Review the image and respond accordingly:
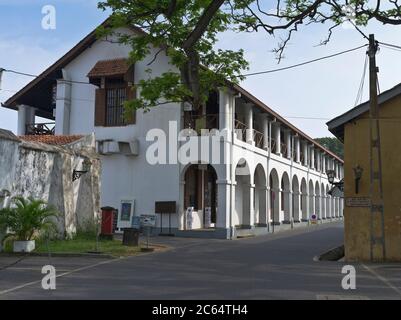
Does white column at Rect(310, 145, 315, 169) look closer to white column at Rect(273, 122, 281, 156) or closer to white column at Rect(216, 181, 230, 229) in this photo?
white column at Rect(273, 122, 281, 156)

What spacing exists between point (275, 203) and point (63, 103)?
14.5 metres

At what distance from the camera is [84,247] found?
56.5 feet

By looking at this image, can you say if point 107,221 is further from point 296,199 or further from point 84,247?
point 296,199

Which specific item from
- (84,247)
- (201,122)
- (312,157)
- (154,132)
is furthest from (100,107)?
(312,157)

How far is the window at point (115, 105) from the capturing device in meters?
26.3

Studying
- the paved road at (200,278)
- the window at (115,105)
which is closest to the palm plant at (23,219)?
the paved road at (200,278)

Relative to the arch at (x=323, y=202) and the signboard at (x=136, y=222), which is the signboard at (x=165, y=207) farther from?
the arch at (x=323, y=202)

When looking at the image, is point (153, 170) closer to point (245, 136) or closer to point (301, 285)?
point (245, 136)

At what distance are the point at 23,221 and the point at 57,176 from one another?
11.7ft

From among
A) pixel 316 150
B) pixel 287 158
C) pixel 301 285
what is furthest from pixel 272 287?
pixel 316 150

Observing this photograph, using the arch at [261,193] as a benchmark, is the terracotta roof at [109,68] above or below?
above

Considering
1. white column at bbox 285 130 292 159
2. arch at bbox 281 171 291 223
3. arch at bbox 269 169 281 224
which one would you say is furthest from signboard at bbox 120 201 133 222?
white column at bbox 285 130 292 159

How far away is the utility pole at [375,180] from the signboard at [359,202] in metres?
0.21
